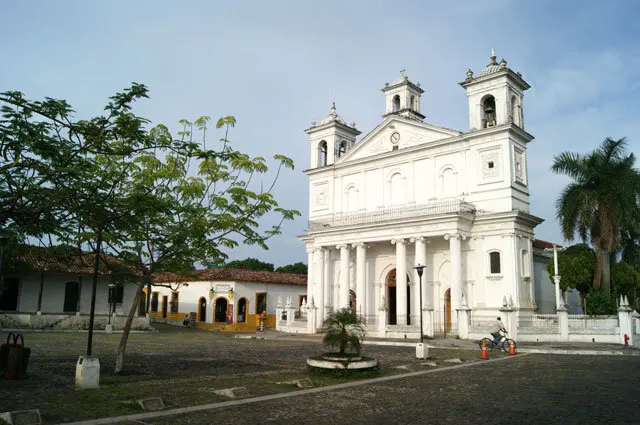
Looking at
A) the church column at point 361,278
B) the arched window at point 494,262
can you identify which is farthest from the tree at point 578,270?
the church column at point 361,278

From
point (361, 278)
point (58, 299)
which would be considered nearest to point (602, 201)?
point (361, 278)

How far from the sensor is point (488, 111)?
3105 centimetres

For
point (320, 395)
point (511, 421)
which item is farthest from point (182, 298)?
point (511, 421)

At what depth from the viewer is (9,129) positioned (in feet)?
24.5

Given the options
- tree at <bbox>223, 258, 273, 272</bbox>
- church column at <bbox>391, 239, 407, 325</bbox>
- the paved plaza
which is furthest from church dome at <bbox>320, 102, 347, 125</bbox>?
tree at <bbox>223, 258, 273, 272</bbox>

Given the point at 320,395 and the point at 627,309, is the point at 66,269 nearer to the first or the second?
the point at 320,395

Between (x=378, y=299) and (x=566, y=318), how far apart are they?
40.0 feet

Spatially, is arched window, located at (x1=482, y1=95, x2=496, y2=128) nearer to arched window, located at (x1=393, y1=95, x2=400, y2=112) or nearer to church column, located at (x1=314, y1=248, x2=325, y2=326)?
arched window, located at (x1=393, y1=95, x2=400, y2=112)

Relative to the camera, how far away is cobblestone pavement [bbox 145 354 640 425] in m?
7.74

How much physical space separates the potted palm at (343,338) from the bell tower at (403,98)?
955 inches

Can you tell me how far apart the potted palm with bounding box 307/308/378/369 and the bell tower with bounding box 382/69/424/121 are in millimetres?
24255

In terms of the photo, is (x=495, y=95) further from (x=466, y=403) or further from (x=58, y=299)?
(x=58, y=299)

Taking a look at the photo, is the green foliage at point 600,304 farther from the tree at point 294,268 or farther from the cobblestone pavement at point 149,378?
the tree at point 294,268

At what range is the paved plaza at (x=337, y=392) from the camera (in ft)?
25.9
